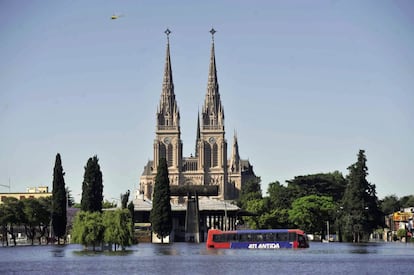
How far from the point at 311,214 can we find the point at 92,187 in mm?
53669

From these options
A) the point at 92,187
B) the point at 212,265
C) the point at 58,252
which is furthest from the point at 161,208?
the point at 212,265

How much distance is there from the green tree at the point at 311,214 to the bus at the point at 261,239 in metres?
50.5

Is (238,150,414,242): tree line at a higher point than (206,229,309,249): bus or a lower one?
higher

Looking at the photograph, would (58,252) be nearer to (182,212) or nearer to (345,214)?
(345,214)

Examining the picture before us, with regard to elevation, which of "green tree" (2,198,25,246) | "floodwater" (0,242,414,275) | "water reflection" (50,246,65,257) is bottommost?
"floodwater" (0,242,414,275)

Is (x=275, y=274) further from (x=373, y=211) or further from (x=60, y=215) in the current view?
(x=373, y=211)

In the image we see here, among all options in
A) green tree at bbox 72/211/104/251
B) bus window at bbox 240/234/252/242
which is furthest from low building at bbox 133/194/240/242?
green tree at bbox 72/211/104/251

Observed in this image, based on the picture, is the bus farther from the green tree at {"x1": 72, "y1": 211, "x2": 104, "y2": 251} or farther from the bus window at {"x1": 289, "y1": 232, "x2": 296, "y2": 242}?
the green tree at {"x1": 72, "y1": 211, "x2": 104, "y2": 251}

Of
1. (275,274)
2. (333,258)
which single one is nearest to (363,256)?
(333,258)

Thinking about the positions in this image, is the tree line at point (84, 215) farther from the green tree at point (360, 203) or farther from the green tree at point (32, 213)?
the green tree at point (360, 203)

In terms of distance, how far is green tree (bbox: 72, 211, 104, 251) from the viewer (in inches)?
4139

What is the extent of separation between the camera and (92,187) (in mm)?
140500

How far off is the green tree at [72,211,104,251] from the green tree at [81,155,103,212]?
32443 mm

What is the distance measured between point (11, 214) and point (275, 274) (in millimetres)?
87592
